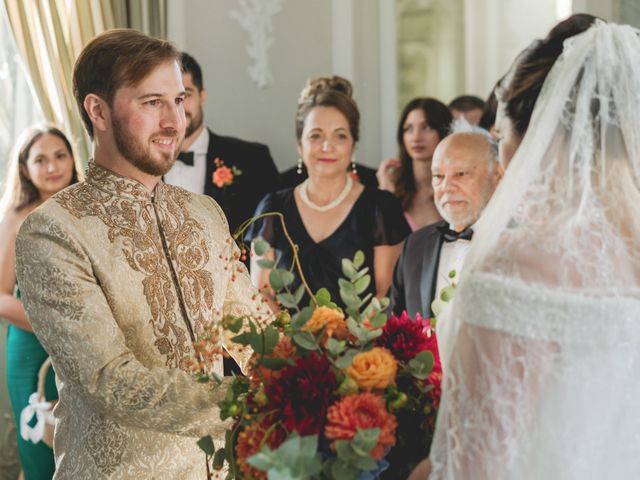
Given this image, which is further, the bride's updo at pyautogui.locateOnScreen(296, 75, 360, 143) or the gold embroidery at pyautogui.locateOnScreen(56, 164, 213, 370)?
the bride's updo at pyautogui.locateOnScreen(296, 75, 360, 143)

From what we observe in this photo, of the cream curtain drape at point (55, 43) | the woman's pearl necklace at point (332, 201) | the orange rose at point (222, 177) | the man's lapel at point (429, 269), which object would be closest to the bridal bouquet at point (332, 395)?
the man's lapel at point (429, 269)

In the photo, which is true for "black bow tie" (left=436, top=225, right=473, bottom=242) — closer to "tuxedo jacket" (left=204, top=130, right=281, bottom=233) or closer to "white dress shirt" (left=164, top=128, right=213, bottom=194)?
"tuxedo jacket" (left=204, top=130, right=281, bottom=233)

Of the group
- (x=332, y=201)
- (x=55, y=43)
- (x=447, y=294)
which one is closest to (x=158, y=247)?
(x=447, y=294)

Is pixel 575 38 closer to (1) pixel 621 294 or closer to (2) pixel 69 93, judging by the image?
(1) pixel 621 294

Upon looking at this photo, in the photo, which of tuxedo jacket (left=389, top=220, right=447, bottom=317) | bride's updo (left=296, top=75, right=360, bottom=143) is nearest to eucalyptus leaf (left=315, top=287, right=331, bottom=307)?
tuxedo jacket (left=389, top=220, right=447, bottom=317)

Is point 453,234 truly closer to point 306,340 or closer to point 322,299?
point 322,299

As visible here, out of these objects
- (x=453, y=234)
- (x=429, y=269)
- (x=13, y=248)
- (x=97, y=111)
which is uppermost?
(x=97, y=111)

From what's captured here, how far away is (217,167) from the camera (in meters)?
4.42

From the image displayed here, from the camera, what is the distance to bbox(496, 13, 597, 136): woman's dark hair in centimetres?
160

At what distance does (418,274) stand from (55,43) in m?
2.50

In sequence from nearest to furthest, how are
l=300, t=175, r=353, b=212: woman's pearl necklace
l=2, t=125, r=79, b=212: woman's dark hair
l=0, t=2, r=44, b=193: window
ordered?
l=300, t=175, r=353, b=212: woman's pearl necklace
l=2, t=125, r=79, b=212: woman's dark hair
l=0, t=2, r=44, b=193: window

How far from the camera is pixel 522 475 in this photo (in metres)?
1.47

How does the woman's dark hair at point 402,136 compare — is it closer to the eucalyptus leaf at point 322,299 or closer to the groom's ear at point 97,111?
the groom's ear at point 97,111

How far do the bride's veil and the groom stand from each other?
20.3 inches
